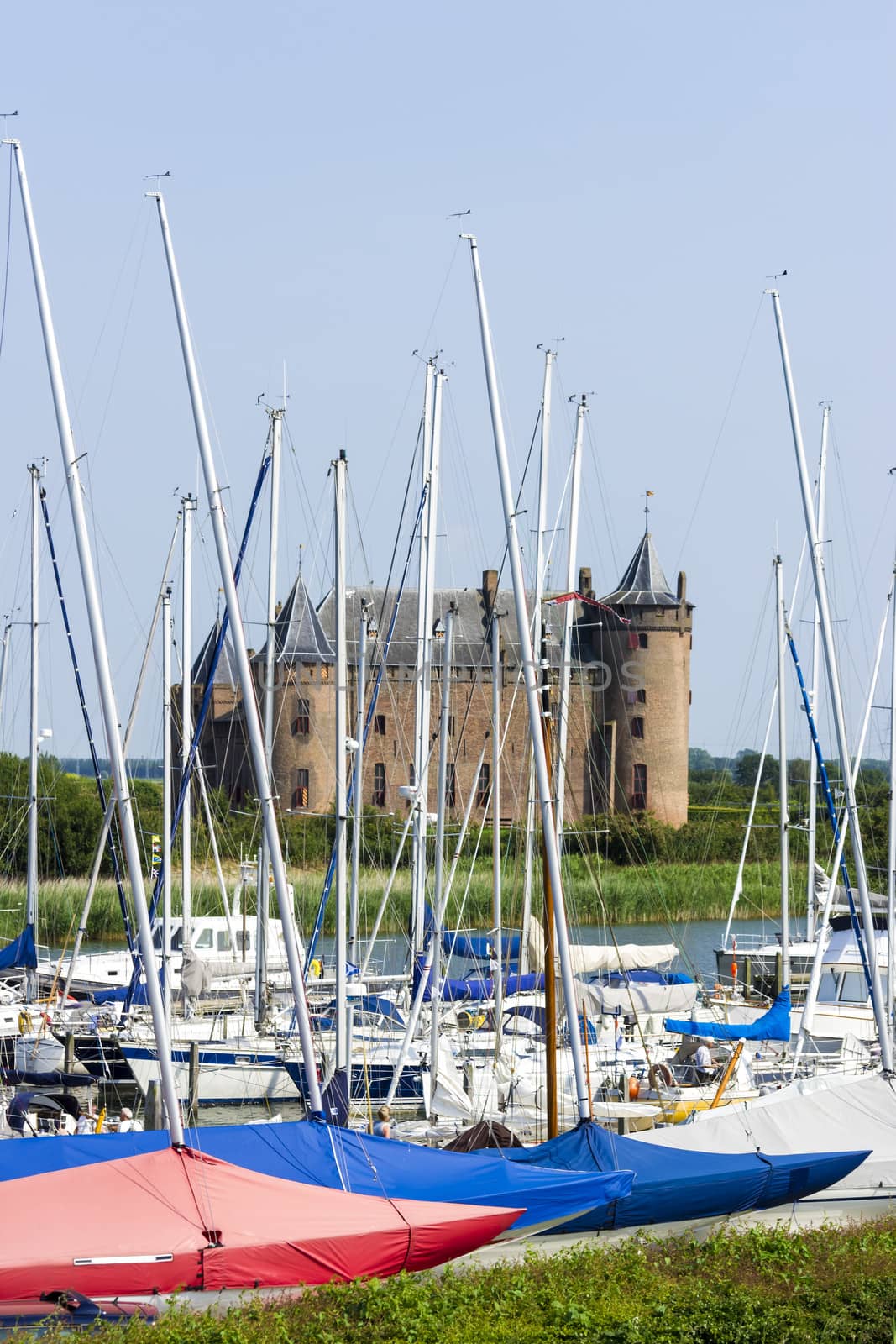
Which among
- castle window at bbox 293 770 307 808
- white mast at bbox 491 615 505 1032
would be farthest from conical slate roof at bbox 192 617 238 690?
white mast at bbox 491 615 505 1032

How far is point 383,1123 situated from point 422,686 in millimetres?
8265

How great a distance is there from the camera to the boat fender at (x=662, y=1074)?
20.0 m

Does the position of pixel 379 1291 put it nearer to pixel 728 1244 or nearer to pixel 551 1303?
pixel 551 1303

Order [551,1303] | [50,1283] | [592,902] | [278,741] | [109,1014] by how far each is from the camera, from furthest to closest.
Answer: [278,741], [592,902], [109,1014], [551,1303], [50,1283]

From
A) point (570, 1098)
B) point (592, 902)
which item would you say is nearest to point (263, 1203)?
point (570, 1098)

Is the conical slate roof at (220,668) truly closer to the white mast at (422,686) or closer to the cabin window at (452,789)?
the cabin window at (452,789)

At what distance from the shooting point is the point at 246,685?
15820 mm

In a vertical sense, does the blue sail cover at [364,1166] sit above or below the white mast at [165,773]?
below

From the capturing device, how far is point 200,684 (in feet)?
195

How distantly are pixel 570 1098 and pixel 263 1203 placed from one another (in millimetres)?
8278

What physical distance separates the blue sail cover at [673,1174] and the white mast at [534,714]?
1.49 feet


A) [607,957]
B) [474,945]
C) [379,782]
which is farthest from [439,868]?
[379,782]

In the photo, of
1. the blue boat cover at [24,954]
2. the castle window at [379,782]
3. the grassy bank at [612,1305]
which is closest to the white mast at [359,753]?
the blue boat cover at [24,954]

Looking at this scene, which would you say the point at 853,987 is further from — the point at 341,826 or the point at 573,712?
the point at 573,712
